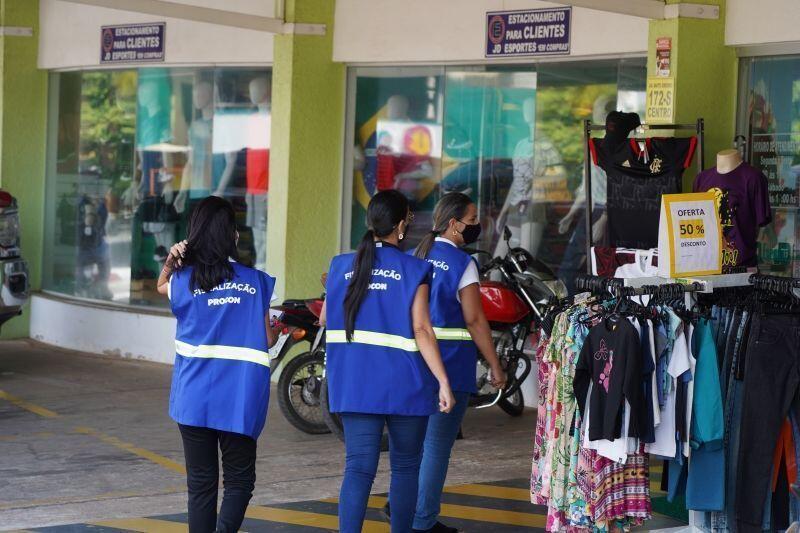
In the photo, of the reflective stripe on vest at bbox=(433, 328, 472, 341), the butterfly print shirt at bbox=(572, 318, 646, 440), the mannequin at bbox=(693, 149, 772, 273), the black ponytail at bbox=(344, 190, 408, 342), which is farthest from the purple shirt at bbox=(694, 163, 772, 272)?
the black ponytail at bbox=(344, 190, 408, 342)

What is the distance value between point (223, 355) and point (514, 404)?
4.61 meters

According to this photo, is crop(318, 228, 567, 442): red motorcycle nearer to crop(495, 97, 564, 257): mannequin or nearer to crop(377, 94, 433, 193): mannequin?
crop(495, 97, 564, 257): mannequin

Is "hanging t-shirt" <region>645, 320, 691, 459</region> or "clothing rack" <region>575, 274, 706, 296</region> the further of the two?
"clothing rack" <region>575, 274, 706, 296</region>

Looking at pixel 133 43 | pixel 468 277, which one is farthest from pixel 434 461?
pixel 133 43

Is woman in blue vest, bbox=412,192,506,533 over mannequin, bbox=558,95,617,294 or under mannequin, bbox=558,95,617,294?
under

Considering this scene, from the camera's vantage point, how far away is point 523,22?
10.2 meters

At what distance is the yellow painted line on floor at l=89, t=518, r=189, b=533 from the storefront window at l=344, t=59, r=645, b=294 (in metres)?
4.70

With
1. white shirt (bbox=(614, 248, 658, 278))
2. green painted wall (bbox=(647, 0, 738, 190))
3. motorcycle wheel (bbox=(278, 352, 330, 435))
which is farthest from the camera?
green painted wall (bbox=(647, 0, 738, 190))

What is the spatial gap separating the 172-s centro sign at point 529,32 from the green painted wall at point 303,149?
4.98ft

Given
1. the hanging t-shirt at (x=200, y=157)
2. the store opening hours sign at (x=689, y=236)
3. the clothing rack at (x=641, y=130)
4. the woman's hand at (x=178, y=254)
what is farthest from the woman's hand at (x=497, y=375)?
the hanging t-shirt at (x=200, y=157)

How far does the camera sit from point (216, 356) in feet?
16.9

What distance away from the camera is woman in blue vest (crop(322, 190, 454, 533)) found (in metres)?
5.29

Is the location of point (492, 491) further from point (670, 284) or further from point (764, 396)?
point (764, 396)

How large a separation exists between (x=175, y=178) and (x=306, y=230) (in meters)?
2.08
